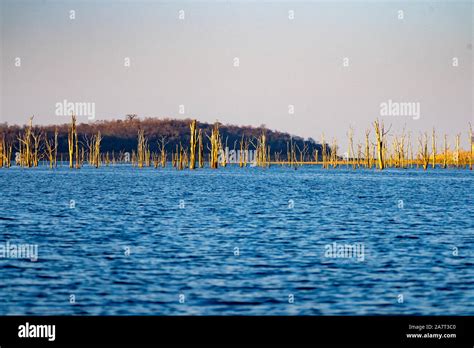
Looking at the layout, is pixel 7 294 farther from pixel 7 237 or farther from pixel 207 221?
pixel 207 221

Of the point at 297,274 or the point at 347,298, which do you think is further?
the point at 297,274

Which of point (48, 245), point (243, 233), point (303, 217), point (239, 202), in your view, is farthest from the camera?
point (239, 202)

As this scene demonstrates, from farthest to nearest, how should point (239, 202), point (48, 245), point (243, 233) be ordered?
1. point (239, 202)
2. point (243, 233)
3. point (48, 245)

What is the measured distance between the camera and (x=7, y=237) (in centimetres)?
2641

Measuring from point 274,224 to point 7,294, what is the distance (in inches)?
671

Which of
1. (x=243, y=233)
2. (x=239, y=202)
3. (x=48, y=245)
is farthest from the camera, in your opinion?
(x=239, y=202)

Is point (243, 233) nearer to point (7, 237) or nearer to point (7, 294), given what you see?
point (7, 237)

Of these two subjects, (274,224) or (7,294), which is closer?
(7,294)

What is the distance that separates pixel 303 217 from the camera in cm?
3566

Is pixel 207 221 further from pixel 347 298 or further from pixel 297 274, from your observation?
pixel 347 298
